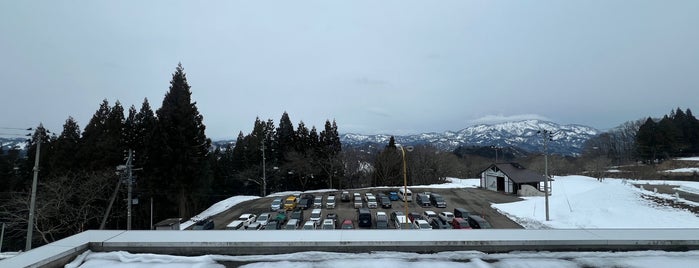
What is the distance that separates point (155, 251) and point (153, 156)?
1097 inches

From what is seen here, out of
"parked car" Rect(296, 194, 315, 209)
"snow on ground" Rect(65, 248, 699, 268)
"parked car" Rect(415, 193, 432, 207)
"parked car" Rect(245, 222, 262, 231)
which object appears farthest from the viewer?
"parked car" Rect(296, 194, 315, 209)

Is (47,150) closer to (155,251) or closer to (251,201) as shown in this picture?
(251,201)

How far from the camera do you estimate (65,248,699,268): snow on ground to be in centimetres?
281

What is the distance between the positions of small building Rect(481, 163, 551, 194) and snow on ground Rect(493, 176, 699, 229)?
483cm

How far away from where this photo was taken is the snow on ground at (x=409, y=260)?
2.81m

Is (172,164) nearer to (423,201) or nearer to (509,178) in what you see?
(423,201)

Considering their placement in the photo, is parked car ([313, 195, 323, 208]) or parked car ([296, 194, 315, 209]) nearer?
parked car ([296, 194, 315, 209])

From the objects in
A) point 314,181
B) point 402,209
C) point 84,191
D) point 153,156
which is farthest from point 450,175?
point 84,191

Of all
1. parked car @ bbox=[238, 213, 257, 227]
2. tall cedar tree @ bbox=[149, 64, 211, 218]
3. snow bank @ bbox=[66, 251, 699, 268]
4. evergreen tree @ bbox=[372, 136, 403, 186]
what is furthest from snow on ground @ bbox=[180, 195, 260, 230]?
snow bank @ bbox=[66, 251, 699, 268]

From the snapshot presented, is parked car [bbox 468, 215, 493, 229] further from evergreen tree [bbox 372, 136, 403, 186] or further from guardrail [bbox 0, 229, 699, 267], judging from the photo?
evergreen tree [bbox 372, 136, 403, 186]

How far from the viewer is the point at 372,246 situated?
3.04 m

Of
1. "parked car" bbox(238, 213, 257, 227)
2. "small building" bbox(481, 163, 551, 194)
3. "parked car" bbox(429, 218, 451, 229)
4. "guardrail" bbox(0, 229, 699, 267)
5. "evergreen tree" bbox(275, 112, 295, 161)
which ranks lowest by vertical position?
"parked car" bbox(238, 213, 257, 227)

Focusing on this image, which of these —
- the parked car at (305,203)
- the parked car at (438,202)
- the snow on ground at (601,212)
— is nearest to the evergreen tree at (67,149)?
the parked car at (305,203)

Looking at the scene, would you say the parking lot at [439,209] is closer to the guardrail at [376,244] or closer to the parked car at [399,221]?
the parked car at [399,221]
